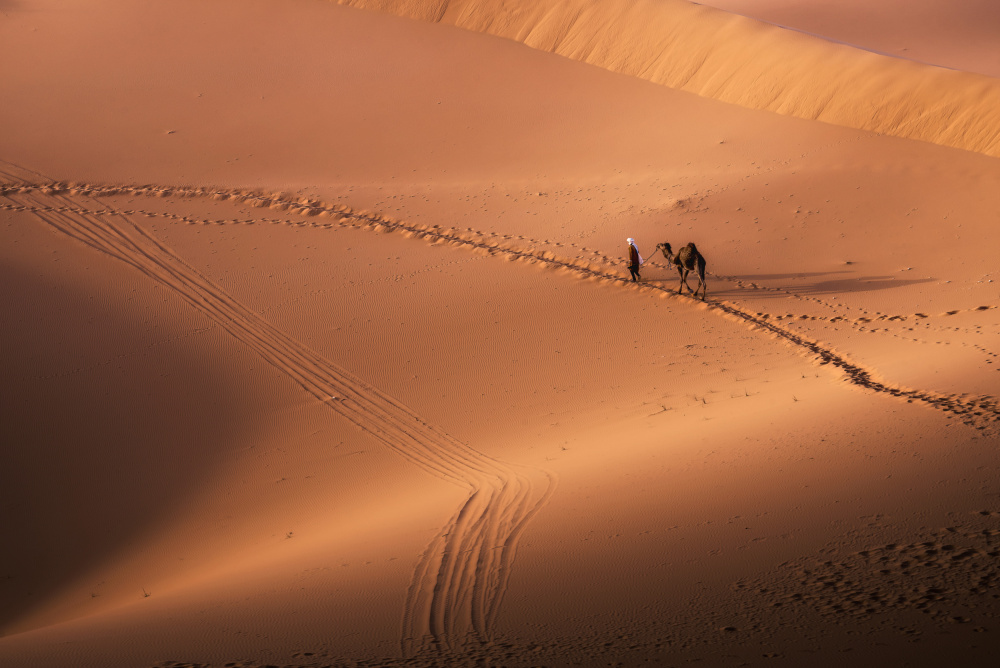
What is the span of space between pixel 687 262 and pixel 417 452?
18.1ft

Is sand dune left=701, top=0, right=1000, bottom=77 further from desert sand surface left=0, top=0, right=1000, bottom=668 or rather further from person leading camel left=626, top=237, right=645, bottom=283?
person leading camel left=626, top=237, right=645, bottom=283

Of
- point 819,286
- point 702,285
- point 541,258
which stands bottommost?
point 819,286

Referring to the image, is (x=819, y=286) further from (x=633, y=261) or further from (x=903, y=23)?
(x=903, y=23)

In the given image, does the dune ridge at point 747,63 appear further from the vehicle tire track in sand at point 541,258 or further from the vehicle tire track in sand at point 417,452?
the vehicle tire track in sand at point 417,452

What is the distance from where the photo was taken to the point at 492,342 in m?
12.6

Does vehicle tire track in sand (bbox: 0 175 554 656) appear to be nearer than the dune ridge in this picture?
Yes

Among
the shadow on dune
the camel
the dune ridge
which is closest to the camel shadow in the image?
the camel

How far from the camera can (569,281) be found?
14.1 meters

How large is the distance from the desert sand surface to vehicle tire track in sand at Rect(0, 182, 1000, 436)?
8 cm

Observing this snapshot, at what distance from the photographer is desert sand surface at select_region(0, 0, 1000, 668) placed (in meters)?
5.68

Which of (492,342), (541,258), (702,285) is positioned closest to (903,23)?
(702,285)

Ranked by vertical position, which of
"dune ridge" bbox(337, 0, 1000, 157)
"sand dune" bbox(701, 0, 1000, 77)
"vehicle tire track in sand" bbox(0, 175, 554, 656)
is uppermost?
"sand dune" bbox(701, 0, 1000, 77)

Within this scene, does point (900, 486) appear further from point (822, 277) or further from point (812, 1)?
point (812, 1)

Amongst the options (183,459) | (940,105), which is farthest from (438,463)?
(940,105)
